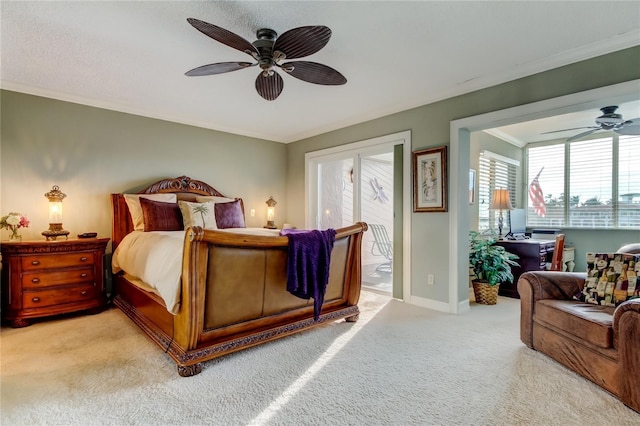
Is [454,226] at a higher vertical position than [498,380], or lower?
higher

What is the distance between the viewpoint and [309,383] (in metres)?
2.02

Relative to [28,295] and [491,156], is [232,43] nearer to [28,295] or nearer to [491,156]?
[28,295]

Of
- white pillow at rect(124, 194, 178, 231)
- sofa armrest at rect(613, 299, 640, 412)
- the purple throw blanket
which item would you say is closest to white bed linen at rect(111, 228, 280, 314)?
white pillow at rect(124, 194, 178, 231)

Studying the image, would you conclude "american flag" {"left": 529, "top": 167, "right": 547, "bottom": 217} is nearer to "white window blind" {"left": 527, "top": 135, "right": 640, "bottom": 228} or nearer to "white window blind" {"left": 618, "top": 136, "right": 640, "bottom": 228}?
"white window blind" {"left": 527, "top": 135, "right": 640, "bottom": 228}

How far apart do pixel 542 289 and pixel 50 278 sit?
14.7 feet

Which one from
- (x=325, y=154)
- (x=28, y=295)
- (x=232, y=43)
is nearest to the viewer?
(x=232, y=43)

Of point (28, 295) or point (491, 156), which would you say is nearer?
point (28, 295)

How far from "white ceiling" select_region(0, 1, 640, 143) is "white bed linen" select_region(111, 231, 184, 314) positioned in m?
1.59

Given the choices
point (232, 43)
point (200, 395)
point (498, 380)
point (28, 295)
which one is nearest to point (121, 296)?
point (28, 295)

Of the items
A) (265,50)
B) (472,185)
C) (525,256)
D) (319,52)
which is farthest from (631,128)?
(265,50)

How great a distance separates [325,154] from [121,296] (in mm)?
3296

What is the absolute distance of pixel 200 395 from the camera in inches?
74.0

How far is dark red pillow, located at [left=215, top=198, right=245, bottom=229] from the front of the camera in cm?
419

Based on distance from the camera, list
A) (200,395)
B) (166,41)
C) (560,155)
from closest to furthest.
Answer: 1. (200,395)
2. (166,41)
3. (560,155)
